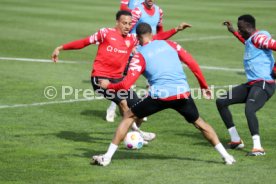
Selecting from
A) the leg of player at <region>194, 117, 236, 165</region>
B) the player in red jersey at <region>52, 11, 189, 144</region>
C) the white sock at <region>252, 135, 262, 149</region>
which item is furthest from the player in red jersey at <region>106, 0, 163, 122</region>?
the leg of player at <region>194, 117, 236, 165</region>

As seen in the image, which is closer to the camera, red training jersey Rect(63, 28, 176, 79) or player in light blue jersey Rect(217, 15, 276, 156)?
player in light blue jersey Rect(217, 15, 276, 156)

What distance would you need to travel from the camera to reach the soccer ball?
1373 centimetres

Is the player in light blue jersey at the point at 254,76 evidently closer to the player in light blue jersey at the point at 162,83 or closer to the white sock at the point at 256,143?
the white sock at the point at 256,143

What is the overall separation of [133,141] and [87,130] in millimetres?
2097

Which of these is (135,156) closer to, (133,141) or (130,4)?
(133,141)

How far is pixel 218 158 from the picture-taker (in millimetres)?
13094

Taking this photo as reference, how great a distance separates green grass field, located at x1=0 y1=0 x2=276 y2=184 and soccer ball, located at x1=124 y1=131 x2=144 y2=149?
0.50 ft

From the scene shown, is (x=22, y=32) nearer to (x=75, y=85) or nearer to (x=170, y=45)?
(x=75, y=85)

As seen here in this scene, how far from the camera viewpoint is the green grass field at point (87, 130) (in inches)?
472

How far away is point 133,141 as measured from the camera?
45.1 ft

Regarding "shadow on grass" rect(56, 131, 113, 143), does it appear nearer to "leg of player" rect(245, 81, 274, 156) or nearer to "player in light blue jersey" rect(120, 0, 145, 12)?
"leg of player" rect(245, 81, 274, 156)

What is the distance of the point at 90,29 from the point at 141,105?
2041 centimetres

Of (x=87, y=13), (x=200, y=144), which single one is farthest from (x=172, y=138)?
(x=87, y=13)

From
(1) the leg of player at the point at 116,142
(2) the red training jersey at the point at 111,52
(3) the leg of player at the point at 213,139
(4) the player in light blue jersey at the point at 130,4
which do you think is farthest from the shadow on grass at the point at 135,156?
(4) the player in light blue jersey at the point at 130,4
